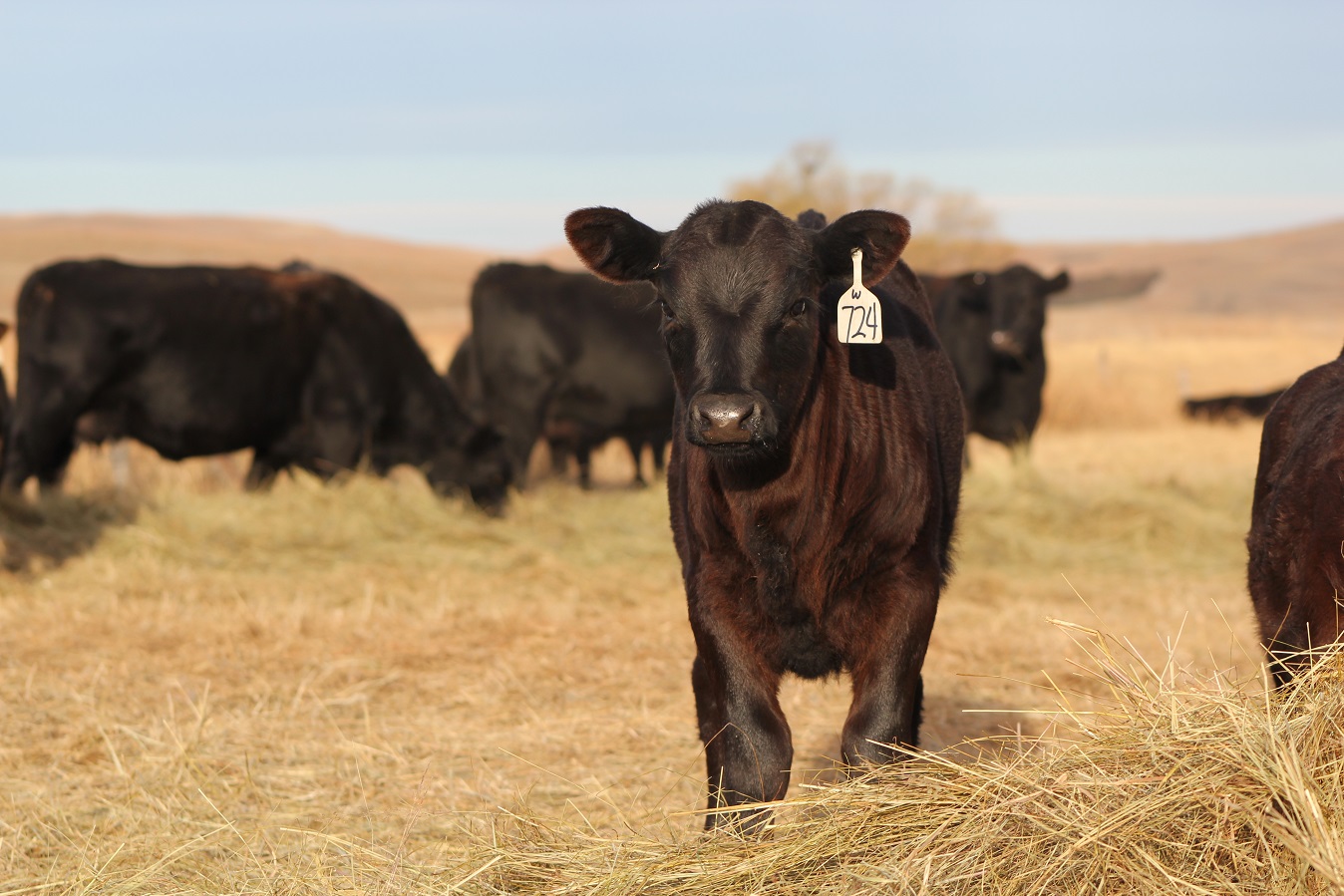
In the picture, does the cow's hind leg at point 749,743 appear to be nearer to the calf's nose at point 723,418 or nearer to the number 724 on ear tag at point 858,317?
the calf's nose at point 723,418

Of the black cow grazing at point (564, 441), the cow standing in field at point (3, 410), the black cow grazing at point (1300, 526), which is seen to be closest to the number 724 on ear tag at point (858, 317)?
the black cow grazing at point (1300, 526)

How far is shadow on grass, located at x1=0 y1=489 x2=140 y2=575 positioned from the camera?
30.0 ft

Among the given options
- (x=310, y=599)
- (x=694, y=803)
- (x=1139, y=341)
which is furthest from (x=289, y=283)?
(x=1139, y=341)

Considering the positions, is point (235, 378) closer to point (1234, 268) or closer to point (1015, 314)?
point (1015, 314)

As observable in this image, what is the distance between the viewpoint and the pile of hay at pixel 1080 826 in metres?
3.01

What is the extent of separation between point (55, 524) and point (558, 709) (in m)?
5.29

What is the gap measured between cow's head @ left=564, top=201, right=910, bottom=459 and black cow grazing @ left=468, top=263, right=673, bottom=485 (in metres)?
9.14

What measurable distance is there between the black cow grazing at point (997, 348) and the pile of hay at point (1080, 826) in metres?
10.9

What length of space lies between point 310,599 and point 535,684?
2.29 metres

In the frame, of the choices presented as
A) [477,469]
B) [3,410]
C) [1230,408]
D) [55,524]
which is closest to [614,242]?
[55,524]

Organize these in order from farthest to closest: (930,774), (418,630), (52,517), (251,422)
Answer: (251,422), (52,517), (418,630), (930,774)

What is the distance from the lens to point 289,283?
11.8 meters

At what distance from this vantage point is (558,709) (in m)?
6.19

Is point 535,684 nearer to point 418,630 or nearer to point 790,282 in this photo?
point 418,630
